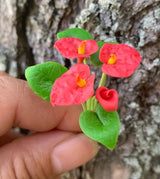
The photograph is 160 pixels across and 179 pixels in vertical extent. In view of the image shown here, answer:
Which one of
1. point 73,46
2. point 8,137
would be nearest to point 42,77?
point 73,46

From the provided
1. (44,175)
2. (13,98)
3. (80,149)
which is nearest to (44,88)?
(13,98)

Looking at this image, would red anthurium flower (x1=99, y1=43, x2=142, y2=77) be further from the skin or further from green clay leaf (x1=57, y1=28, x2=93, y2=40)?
the skin

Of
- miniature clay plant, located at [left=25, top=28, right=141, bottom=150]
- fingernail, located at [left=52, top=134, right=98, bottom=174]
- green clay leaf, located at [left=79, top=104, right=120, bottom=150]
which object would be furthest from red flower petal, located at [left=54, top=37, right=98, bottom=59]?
fingernail, located at [left=52, top=134, right=98, bottom=174]

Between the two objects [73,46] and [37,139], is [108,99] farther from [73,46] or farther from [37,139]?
[37,139]

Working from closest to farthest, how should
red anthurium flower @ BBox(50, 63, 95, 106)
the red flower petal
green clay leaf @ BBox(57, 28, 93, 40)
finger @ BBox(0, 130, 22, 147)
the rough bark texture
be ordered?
red anthurium flower @ BBox(50, 63, 95, 106) < the red flower petal < green clay leaf @ BBox(57, 28, 93, 40) < the rough bark texture < finger @ BBox(0, 130, 22, 147)

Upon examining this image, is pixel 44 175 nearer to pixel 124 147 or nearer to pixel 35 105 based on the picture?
pixel 35 105

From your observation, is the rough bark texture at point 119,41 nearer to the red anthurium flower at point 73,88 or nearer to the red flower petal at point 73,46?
the red flower petal at point 73,46

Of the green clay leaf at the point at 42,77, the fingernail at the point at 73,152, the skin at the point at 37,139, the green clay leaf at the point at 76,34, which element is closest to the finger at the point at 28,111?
the skin at the point at 37,139
